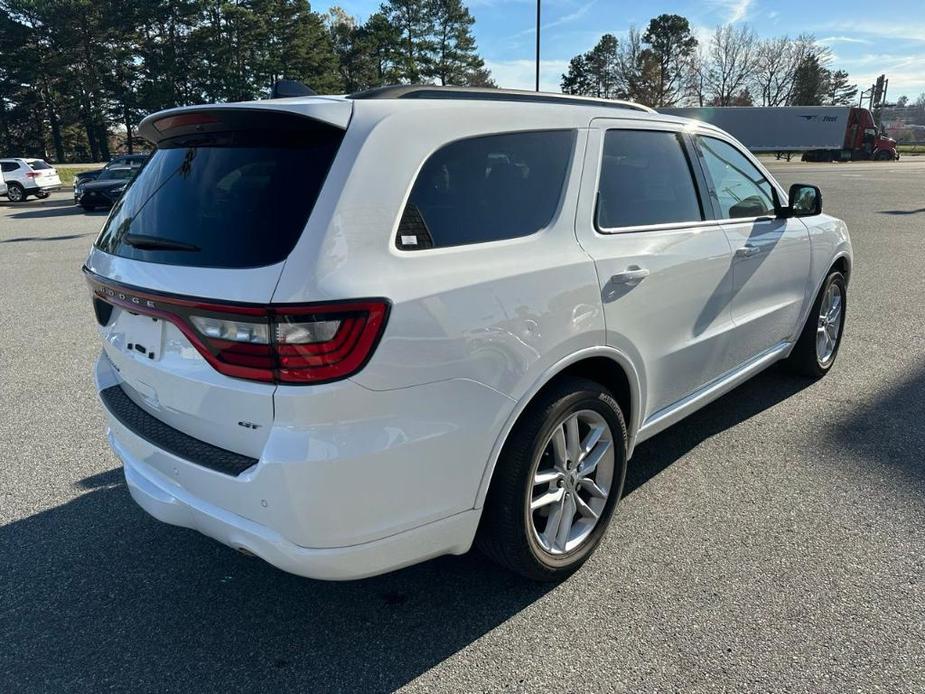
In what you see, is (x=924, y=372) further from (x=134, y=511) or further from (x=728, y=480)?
(x=134, y=511)

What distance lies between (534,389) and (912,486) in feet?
7.48

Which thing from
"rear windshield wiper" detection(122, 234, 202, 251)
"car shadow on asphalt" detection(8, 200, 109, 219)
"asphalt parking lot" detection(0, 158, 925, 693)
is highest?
"rear windshield wiper" detection(122, 234, 202, 251)

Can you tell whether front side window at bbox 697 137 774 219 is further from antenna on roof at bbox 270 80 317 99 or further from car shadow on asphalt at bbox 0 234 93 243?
car shadow on asphalt at bbox 0 234 93 243

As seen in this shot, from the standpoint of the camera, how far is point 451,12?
5488cm

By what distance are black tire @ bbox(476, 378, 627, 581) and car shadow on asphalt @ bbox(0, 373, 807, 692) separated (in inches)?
6.3

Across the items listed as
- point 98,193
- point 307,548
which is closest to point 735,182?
point 307,548

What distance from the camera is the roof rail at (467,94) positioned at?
2.31 metres

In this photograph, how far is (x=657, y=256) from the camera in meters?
2.88

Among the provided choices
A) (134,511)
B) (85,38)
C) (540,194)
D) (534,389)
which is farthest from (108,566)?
(85,38)

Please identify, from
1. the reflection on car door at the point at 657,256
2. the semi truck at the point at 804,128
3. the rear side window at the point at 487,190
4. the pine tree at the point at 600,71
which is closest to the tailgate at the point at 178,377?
the rear side window at the point at 487,190

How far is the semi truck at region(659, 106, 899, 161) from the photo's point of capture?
143 ft

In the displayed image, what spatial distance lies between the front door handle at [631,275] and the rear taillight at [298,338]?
3.69ft

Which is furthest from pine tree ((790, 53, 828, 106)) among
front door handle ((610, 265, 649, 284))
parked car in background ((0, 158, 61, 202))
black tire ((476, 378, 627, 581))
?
black tire ((476, 378, 627, 581))

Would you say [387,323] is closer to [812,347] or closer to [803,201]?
[803,201]
